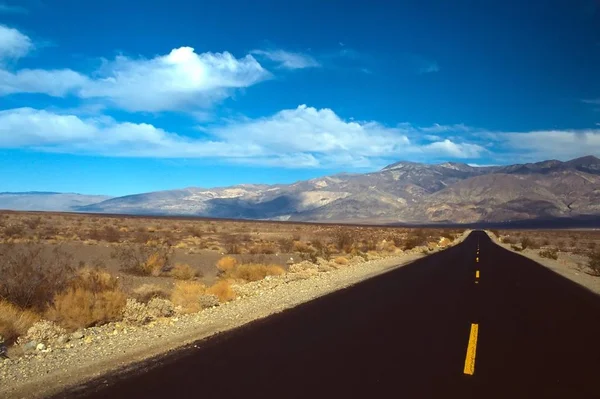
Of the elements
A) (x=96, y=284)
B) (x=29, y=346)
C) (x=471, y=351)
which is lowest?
(x=29, y=346)

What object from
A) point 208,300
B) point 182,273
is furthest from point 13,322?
point 182,273

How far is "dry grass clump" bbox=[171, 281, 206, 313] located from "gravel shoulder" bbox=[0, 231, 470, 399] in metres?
0.59

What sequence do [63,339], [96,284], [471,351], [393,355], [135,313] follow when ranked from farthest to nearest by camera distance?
[96,284] → [135,313] → [63,339] → [471,351] → [393,355]

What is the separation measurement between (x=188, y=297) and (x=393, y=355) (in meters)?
7.50

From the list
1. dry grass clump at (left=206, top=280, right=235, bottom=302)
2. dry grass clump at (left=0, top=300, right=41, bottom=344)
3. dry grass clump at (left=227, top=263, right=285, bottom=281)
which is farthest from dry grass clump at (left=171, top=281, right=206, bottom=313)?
dry grass clump at (left=227, top=263, right=285, bottom=281)

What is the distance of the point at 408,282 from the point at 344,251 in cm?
2161

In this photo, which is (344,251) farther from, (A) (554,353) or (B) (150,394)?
(B) (150,394)

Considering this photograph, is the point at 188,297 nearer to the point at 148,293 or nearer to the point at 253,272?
the point at 148,293

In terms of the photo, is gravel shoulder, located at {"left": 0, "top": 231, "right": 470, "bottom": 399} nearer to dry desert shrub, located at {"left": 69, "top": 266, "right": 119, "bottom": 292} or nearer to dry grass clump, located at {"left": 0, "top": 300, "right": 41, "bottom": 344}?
dry grass clump, located at {"left": 0, "top": 300, "right": 41, "bottom": 344}

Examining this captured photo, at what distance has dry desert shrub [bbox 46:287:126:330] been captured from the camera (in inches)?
432

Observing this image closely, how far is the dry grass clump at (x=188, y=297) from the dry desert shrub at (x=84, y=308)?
1809 millimetres

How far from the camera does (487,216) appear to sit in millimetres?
181375

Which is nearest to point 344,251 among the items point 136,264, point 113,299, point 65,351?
point 136,264

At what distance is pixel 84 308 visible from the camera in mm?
11188
